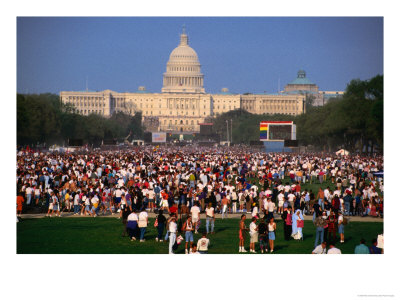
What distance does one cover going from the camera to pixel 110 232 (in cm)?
2736

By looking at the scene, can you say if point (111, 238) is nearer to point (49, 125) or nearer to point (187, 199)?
point (187, 199)

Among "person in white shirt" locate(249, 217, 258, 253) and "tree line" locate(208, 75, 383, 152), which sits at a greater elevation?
"tree line" locate(208, 75, 383, 152)

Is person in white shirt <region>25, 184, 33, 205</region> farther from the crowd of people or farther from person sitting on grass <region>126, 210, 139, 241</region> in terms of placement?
person sitting on grass <region>126, 210, 139, 241</region>

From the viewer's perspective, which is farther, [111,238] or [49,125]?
[49,125]

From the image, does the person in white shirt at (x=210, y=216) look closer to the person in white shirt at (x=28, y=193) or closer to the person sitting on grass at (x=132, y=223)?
the person sitting on grass at (x=132, y=223)

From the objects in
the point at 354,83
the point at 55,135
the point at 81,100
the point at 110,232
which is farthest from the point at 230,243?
the point at 81,100

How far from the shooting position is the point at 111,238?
26141 mm

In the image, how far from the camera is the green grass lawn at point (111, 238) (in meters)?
24.5

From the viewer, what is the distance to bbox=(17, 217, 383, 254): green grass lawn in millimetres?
24484

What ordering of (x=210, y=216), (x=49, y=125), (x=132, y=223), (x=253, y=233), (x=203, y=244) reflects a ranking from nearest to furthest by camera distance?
(x=203, y=244)
(x=253, y=233)
(x=132, y=223)
(x=210, y=216)
(x=49, y=125)

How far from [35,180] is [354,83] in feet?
145

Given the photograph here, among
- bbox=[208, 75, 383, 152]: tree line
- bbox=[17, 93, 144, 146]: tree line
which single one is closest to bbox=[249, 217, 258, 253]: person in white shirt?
bbox=[208, 75, 383, 152]: tree line

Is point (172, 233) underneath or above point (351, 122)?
underneath

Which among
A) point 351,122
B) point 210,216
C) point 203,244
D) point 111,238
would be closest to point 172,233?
point 203,244
